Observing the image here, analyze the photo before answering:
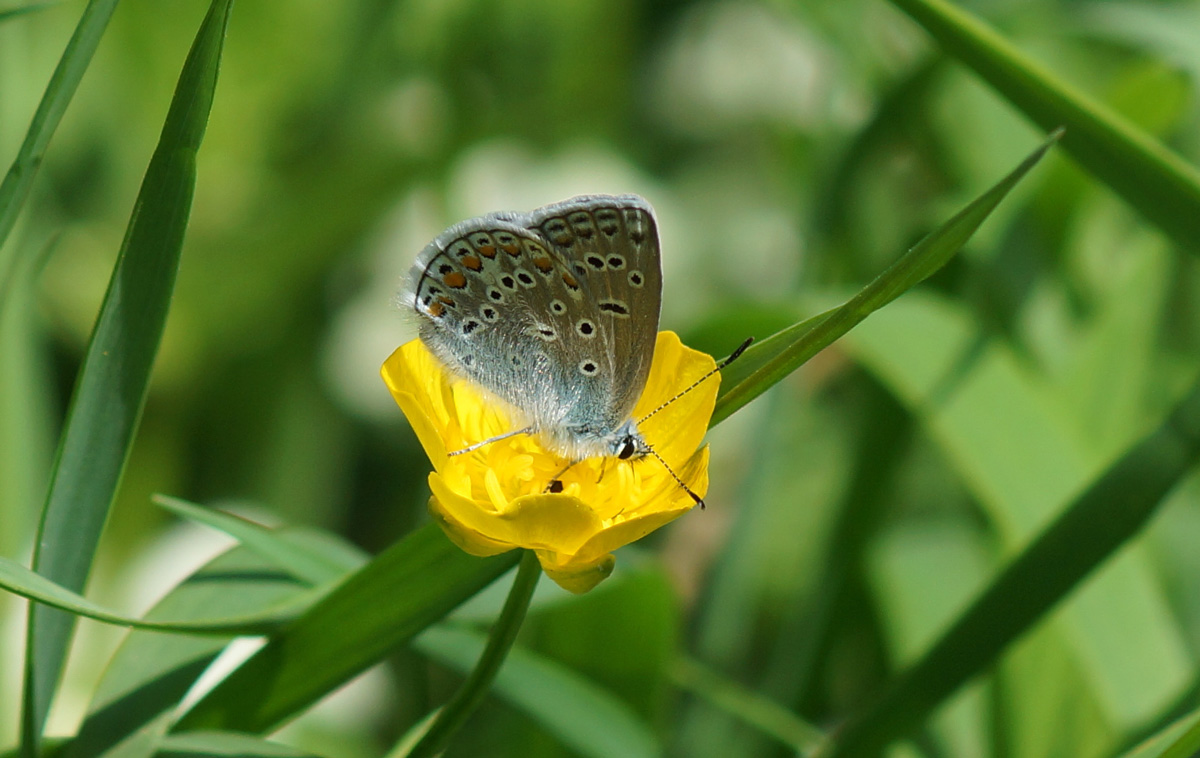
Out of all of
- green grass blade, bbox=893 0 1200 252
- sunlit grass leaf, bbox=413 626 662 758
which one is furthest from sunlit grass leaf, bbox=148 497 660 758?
green grass blade, bbox=893 0 1200 252


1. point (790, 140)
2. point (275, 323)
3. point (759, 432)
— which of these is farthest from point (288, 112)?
point (759, 432)

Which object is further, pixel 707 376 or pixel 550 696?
pixel 550 696

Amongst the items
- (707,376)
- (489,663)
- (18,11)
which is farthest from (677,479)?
(18,11)

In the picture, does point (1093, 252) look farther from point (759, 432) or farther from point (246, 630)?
point (246, 630)

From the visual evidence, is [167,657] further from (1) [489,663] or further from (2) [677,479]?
(2) [677,479]

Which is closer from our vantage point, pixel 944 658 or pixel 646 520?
pixel 646 520

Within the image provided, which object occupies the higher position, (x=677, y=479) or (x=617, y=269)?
(x=617, y=269)

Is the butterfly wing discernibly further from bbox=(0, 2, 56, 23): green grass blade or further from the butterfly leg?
bbox=(0, 2, 56, 23): green grass blade
